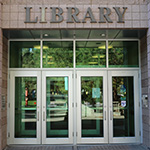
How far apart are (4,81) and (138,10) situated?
4.37 metres

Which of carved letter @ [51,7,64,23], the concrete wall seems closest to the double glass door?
the concrete wall

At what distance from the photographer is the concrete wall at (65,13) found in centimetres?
577

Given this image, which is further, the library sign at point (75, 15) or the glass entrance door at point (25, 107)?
the glass entrance door at point (25, 107)

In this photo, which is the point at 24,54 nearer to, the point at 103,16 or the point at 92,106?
the point at 92,106

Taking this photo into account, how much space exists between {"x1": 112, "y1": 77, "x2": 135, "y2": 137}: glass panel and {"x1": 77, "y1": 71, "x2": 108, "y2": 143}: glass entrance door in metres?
0.33

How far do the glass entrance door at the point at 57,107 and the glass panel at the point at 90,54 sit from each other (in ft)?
1.88

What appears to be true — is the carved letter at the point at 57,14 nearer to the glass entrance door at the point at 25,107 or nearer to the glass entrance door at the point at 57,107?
the glass entrance door at the point at 57,107

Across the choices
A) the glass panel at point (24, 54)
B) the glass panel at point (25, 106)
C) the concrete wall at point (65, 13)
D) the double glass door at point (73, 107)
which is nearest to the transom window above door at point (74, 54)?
the glass panel at point (24, 54)

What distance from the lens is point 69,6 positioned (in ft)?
19.0

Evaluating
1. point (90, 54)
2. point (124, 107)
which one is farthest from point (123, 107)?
point (90, 54)

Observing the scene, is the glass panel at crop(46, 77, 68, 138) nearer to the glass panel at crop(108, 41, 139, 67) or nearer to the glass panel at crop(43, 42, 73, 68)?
the glass panel at crop(43, 42, 73, 68)

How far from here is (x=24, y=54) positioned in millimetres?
7117

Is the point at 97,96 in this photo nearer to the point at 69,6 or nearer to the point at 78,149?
the point at 78,149

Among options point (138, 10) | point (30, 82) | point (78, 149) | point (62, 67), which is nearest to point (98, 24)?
point (138, 10)
